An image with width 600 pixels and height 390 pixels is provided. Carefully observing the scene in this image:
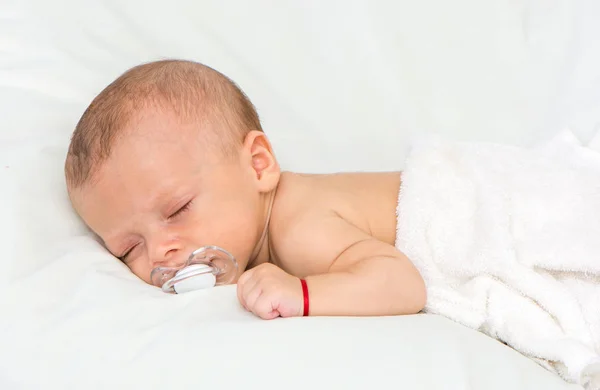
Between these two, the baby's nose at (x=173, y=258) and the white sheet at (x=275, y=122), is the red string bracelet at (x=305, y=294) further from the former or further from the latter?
the baby's nose at (x=173, y=258)

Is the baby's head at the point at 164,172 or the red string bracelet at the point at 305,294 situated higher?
the baby's head at the point at 164,172

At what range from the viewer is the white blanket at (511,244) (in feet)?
4.08

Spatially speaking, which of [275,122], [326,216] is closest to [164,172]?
[326,216]

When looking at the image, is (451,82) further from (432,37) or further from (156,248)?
(156,248)

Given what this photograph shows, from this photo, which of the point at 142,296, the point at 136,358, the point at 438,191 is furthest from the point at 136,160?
the point at 438,191

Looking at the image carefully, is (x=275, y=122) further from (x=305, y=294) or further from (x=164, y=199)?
(x=305, y=294)

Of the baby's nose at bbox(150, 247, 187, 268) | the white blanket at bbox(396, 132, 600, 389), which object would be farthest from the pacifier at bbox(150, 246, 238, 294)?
the white blanket at bbox(396, 132, 600, 389)

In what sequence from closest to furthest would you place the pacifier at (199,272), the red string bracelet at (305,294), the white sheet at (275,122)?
the white sheet at (275,122), the red string bracelet at (305,294), the pacifier at (199,272)

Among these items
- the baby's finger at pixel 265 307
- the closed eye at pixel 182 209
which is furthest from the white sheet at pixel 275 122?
the closed eye at pixel 182 209

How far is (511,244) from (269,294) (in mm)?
502

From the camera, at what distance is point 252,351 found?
3.33 feet

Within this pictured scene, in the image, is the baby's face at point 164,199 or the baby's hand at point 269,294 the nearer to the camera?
the baby's hand at point 269,294

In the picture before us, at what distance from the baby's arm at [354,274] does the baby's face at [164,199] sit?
0.13 metres

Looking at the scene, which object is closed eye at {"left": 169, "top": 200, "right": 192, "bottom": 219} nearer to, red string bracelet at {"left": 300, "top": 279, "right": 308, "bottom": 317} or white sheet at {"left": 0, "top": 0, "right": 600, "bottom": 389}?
white sheet at {"left": 0, "top": 0, "right": 600, "bottom": 389}
